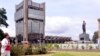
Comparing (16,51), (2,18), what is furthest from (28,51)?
(2,18)

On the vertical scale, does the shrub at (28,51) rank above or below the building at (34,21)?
below

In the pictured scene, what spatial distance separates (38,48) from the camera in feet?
114

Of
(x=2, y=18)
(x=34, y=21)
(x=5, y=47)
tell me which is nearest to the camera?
(x=5, y=47)

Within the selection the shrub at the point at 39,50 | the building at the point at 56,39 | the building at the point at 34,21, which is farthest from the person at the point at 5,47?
the building at the point at 56,39

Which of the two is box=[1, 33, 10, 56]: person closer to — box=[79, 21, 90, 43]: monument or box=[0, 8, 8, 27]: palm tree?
box=[0, 8, 8, 27]: palm tree

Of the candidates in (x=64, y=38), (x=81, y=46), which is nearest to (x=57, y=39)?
(x=64, y=38)

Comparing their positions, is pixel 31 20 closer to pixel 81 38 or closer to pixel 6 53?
pixel 81 38

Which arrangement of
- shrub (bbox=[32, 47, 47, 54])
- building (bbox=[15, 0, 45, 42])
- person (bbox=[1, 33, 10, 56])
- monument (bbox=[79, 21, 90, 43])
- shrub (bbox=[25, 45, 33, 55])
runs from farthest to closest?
building (bbox=[15, 0, 45, 42])
monument (bbox=[79, 21, 90, 43])
shrub (bbox=[32, 47, 47, 54])
shrub (bbox=[25, 45, 33, 55])
person (bbox=[1, 33, 10, 56])

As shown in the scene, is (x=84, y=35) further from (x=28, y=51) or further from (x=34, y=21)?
(x=34, y=21)

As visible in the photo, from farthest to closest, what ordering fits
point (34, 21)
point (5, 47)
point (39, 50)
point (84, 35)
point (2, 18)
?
point (34, 21)
point (84, 35)
point (2, 18)
point (39, 50)
point (5, 47)

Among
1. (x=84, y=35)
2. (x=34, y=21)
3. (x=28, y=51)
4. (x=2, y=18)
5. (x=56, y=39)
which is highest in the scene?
(x=34, y=21)

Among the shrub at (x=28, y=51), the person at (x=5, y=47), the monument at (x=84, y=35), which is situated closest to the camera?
the person at (x=5, y=47)

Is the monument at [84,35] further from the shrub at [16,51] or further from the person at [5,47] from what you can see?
the person at [5,47]

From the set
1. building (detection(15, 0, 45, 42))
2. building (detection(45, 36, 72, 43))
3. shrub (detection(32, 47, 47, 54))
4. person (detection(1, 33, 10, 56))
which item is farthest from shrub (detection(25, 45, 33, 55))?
building (detection(45, 36, 72, 43))
